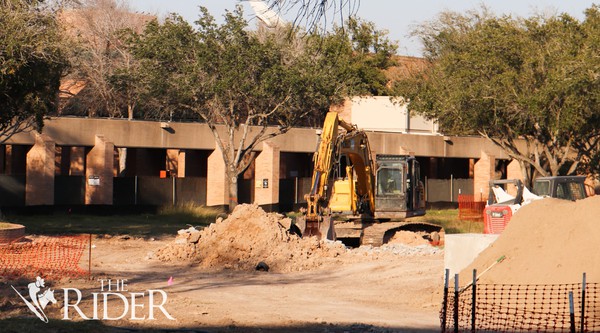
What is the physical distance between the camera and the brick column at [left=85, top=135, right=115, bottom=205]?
4534cm

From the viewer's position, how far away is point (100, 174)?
4556cm

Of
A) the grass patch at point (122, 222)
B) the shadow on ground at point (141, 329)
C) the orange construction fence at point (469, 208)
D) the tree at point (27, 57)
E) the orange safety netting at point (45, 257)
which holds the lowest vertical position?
the shadow on ground at point (141, 329)

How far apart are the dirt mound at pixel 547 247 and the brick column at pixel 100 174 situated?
2884cm

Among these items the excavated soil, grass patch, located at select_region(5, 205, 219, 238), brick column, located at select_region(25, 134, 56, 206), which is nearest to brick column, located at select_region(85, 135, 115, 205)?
grass patch, located at select_region(5, 205, 219, 238)

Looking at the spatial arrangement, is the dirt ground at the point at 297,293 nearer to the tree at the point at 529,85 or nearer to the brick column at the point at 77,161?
the tree at the point at 529,85

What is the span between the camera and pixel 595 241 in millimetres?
17938

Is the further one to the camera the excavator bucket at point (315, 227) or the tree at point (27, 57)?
the excavator bucket at point (315, 227)

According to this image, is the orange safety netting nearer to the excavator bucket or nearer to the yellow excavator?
the excavator bucket

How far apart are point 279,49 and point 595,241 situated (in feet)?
92.7

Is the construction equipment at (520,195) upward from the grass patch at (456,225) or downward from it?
upward

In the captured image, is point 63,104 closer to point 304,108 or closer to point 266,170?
point 266,170

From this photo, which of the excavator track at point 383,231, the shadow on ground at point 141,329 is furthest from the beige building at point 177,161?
the shadow on ground at point 141,329

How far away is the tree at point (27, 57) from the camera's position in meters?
28.6

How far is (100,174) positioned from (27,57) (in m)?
16.6
